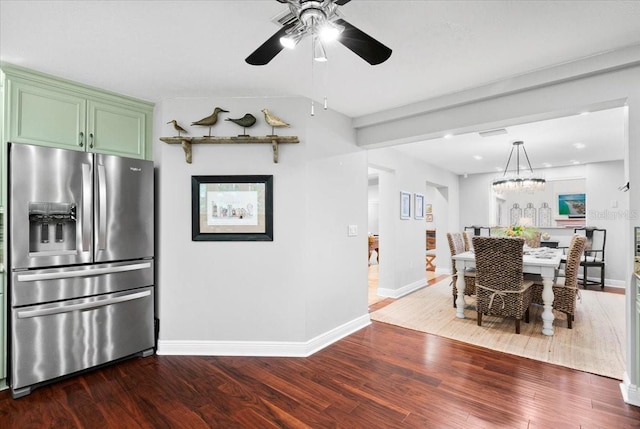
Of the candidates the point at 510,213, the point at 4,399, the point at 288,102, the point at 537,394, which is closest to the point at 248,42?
the point at 288,102

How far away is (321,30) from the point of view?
53.4 inches

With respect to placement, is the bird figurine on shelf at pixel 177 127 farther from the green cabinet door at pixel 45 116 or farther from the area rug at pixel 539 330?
the area rug at pixel 539 330

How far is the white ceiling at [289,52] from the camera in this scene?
5.86 feet

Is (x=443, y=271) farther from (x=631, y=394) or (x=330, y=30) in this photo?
(x=330, y=30)

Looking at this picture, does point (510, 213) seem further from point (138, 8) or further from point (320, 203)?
point (138, 8)

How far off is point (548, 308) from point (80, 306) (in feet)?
14.4

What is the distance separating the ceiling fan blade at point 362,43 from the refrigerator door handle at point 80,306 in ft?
8.71

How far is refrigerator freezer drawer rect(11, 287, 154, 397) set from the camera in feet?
7.57

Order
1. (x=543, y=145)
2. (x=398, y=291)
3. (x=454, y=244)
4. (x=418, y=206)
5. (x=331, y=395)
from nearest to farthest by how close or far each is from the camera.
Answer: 1. (x=331, y=395)
2. (x=454, y=244)
3. (x=543, y=145)
4. (x=398, y=291)
5. (x=418, y=206)

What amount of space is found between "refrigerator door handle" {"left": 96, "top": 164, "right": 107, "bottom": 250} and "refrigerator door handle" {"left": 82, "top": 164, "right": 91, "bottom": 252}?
7 cm

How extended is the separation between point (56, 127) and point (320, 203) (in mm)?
2246

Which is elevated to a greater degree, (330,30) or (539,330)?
(330,30)

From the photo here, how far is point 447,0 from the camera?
67.7 inches

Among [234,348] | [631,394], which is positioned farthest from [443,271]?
[234,348]
